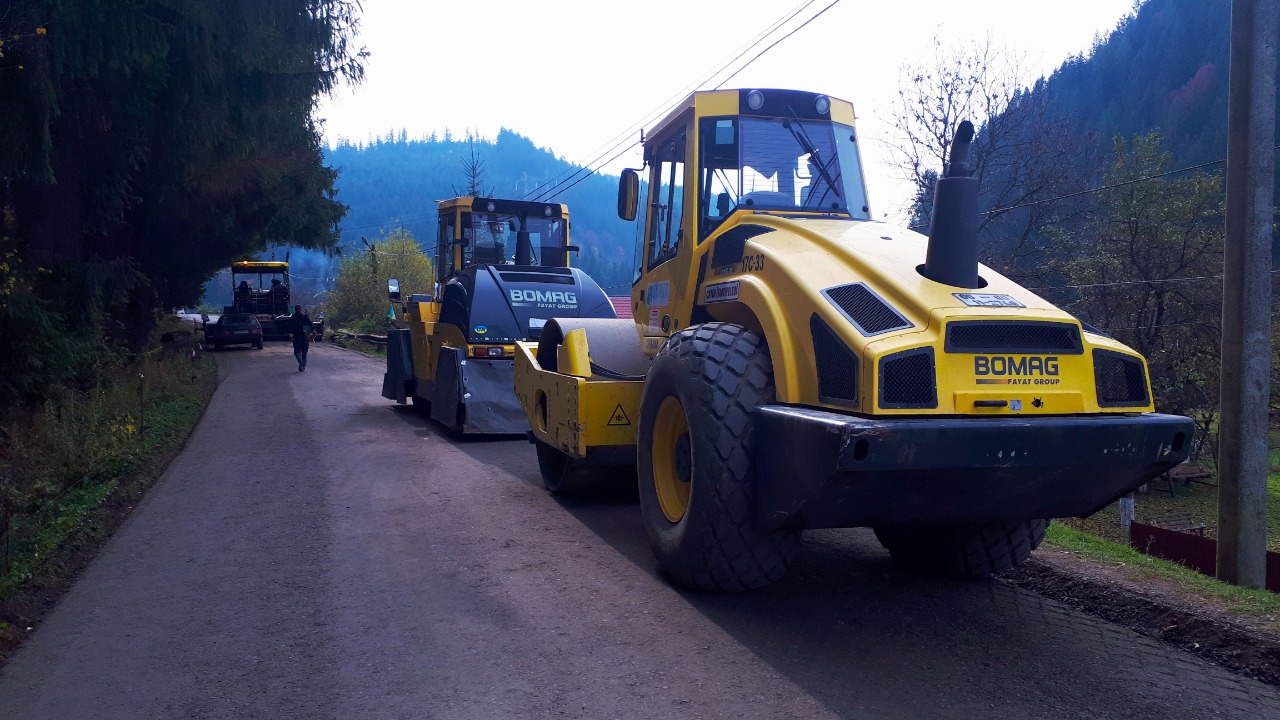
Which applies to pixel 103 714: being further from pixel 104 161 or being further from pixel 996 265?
pixel 996 265

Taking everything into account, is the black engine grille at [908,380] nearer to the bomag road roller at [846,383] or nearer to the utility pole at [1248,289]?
the bomag road roller at [846,383]

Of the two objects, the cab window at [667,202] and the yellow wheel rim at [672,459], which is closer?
the yellow wheel rim at [672,459]

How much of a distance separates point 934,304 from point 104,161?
1176 cm

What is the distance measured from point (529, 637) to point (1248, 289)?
5.62m

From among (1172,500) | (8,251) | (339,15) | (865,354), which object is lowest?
(1172,500)

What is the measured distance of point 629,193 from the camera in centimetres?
721

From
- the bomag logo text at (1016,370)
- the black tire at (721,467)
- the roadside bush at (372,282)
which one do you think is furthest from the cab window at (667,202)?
the roadside bush at (372,282)

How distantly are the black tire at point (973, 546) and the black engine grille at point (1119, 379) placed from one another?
3.36ft

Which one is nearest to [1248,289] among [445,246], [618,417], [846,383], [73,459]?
[846,383]

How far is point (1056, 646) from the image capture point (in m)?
4.59

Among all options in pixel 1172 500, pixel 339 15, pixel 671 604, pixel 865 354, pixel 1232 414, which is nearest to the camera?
pixel 865 354

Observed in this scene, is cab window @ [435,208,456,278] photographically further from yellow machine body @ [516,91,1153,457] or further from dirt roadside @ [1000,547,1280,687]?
dirt roadside @ [1000,547,1280,687]

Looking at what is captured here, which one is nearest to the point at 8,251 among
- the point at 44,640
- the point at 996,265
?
the point at 44,640

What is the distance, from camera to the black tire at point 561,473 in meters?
8.11
